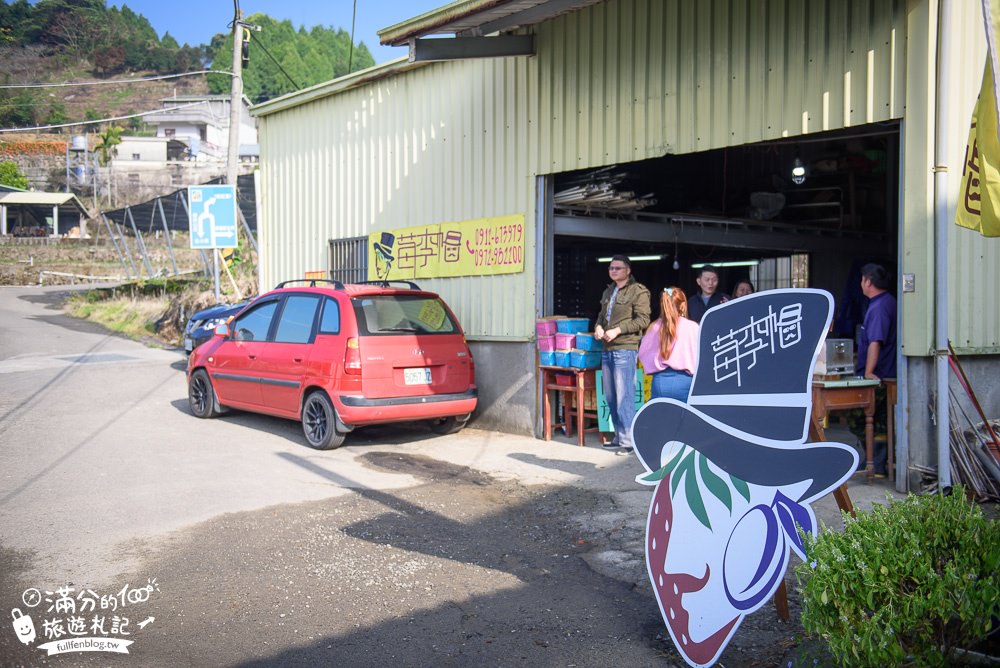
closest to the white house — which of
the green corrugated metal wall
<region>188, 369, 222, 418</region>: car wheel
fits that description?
the green corrugated metal wall

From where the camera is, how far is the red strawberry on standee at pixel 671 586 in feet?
11.7

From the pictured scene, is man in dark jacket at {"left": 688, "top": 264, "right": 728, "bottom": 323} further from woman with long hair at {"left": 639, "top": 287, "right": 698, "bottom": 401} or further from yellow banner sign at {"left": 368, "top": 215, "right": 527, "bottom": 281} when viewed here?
woman with long hair at {"left": 639, "top": 287, "right": 698, "bottom": 401}

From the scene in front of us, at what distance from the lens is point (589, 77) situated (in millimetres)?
8953

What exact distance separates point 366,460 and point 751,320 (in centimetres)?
532

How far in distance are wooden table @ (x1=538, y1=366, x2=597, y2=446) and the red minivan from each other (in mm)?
824

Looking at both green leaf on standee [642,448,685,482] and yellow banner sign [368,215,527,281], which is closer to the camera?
green leaf on standee [642,448,685,482]

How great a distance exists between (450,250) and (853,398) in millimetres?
5461

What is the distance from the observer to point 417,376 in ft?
28.9

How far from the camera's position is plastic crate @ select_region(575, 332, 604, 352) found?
8867 mm

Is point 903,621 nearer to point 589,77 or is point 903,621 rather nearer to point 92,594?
point 92,594

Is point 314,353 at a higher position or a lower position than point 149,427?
higher

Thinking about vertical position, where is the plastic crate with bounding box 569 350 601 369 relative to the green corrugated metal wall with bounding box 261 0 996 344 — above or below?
below

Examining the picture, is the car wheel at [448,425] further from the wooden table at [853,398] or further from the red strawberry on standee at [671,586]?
the red strawberry on standee at [671,586]

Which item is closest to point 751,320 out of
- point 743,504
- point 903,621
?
point 743,504
